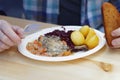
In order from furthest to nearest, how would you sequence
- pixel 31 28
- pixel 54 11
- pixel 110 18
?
pixel 54 11 < pixel 31 28 < pixel 110 18

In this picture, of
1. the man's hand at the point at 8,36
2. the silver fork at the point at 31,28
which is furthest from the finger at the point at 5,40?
the silver fork at the point at 31,28

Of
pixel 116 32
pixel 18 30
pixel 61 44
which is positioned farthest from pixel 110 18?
pixel 18 30

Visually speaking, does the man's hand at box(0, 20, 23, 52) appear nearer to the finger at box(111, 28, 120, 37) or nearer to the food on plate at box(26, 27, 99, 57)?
the food on plate at box(26, 27, 99, 57)

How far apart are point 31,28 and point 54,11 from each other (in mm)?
418

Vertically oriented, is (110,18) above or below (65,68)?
above

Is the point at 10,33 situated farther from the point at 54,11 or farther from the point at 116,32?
the point at 54,11

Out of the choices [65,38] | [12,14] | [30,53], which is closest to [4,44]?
[30,53]

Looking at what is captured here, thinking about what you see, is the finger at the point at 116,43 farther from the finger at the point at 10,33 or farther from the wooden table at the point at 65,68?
the finger at the point at 10,33

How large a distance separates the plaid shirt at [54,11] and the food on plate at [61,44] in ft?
1.50

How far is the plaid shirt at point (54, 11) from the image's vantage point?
1.41 metres

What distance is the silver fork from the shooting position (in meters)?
1.08

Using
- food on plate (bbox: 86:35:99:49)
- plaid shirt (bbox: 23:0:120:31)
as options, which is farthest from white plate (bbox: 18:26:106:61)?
plaid shirt (bbox: 23:0:120:31)

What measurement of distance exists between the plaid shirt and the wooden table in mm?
500

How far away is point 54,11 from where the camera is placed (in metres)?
1.50
